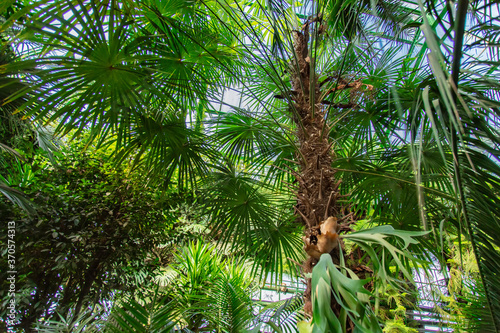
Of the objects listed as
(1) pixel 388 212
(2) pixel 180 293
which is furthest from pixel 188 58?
(2) pixel 180 293

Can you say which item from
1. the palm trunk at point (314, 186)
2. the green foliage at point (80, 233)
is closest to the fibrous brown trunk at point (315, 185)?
the palm trunk at point (314, 186)

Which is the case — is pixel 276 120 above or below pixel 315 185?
above

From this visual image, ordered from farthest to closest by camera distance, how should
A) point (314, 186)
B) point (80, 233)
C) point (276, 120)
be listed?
point (80, 233) < point (276, 120) < point (314, 186)

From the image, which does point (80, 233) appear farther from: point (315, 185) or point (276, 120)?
point (315, 185)

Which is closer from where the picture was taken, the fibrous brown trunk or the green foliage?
the fibrous brown trunk

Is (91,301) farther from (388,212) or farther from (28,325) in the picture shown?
(388,212)

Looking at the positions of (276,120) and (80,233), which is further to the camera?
(80,233)

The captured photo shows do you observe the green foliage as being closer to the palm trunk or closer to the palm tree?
the palm tree

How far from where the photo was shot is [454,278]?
3.11 meters

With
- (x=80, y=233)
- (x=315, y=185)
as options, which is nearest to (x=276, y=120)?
(x=315, y=185)

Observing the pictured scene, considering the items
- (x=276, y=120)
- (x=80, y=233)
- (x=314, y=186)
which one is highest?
(x=276, y=120)

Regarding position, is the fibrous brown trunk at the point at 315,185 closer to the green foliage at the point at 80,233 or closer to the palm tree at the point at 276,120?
the palm tree at the point at 276,120

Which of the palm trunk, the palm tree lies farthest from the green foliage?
the palm trunk

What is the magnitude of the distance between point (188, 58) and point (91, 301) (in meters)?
2.19
